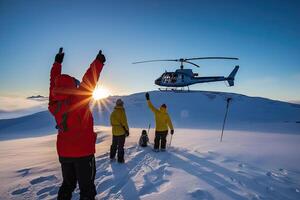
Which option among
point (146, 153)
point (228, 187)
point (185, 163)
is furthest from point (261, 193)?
point (146, 153)

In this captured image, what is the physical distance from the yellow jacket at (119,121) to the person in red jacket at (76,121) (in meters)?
4.78

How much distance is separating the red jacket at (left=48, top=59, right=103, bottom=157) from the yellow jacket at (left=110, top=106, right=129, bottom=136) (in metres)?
4.91

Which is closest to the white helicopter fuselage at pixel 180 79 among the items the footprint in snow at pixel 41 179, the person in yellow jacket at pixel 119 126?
the person in yellow jacket at pixel 119 126

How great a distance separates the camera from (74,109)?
3.66 metres

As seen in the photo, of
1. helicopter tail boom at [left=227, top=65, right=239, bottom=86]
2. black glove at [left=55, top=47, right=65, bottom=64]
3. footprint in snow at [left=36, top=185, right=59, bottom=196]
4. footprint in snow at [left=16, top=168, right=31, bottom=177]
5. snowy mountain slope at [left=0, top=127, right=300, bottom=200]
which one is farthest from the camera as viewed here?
helicopter tail boom at [left=227, top=65, right=239, bottom=86]

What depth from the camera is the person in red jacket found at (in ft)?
11.9

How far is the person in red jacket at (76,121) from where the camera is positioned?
3615 mm

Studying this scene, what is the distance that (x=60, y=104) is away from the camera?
363 cm

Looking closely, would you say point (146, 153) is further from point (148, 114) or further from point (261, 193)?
point (148, 114)

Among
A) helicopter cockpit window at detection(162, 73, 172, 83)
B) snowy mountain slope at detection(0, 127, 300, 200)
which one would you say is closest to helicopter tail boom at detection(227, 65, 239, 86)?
helicopter cockpit window at detection(162, 73, 172, 83)

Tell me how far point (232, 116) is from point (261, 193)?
42.0m

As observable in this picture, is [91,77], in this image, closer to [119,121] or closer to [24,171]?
[119,121]

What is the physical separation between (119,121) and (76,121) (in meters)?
5.13

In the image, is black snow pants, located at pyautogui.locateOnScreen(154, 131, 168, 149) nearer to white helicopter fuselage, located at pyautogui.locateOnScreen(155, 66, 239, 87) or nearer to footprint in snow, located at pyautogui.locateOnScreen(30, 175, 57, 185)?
footprint in snow, located at pyautogui.locateOnScreen(30, 175, 57, 185)
